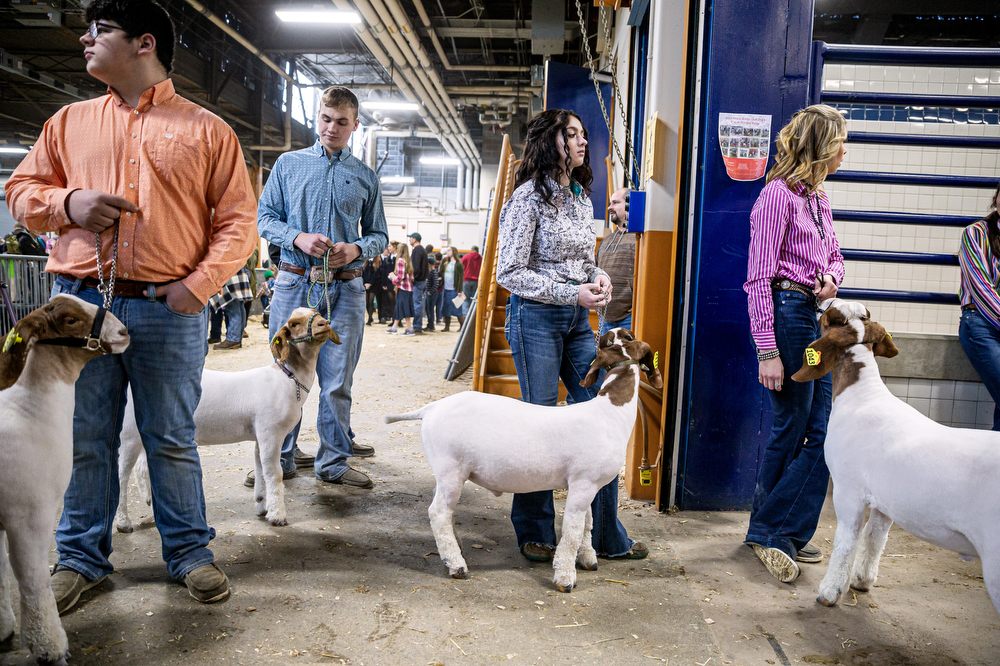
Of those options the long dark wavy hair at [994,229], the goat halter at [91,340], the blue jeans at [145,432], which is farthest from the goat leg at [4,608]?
the long dark wavy hair at [994,229]

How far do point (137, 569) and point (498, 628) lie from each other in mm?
1463

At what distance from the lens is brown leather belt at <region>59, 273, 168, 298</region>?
2127mm

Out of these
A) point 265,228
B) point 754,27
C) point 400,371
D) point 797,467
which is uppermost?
point 754,27

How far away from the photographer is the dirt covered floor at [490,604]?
2049mm

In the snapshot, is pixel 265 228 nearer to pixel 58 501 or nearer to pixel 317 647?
pixel 58 501

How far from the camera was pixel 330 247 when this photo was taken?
3.40m

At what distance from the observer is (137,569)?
2.50m

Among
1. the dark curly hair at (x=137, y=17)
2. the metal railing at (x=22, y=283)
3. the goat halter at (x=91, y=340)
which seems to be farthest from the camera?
the metal railing at (x=22, y=283)

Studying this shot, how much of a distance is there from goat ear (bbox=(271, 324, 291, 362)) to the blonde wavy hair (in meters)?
2.40

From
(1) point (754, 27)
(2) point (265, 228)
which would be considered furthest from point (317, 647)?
(1) point (754, 27)

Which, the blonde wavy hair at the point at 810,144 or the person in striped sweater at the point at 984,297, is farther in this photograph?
the person in striped sweater at the point at 984,297

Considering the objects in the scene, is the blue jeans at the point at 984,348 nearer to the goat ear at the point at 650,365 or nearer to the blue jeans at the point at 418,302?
the goat ear at the point at 650,365

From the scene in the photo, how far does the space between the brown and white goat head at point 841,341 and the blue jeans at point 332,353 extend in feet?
7.55

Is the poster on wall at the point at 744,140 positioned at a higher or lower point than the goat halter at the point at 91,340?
higher
